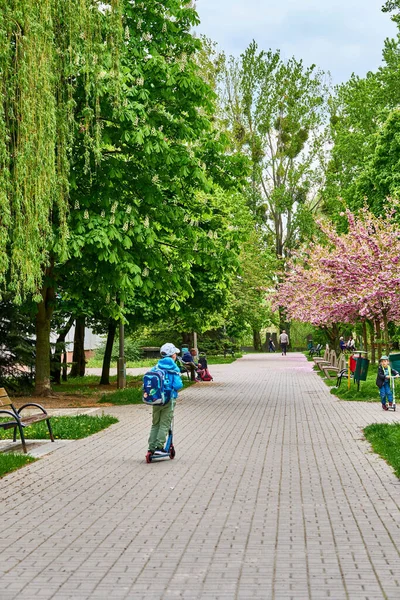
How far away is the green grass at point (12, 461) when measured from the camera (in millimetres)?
11155

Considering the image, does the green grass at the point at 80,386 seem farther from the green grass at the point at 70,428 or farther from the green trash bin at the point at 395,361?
the green trash bin at the point at 395,361

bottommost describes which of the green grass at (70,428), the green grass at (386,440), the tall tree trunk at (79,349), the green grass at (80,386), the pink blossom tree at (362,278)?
the green grass at (386,440)

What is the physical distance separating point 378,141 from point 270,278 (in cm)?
2280

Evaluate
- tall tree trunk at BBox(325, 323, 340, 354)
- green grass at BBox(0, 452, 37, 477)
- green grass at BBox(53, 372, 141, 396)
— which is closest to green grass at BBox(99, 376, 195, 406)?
green grass at BBox(53, 372, 141, 396)

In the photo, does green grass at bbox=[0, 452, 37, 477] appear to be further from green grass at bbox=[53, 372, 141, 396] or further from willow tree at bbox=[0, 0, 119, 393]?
green grass at bbox=[53, 372, 141, 396]

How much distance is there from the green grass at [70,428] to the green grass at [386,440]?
4.94 metres

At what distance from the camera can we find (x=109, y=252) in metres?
18.9

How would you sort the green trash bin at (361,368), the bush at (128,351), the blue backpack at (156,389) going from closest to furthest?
1. the blue backpack at (156,389)
2. the green trash bin at (361,368)
3. the bush at (128,351)

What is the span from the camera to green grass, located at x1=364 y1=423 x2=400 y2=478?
1162 centimetres

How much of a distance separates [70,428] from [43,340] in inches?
313

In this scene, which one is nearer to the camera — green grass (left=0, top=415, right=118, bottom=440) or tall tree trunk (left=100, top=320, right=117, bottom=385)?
green grass (left=0, top=415, right=118, bottom=440)

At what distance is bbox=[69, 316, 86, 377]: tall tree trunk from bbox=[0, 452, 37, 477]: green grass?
19055mm

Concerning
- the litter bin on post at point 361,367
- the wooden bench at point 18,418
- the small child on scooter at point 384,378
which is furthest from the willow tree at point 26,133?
the litter bin on post at point 361,367

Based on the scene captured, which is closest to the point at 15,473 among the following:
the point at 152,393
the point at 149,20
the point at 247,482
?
the point at 152,393
